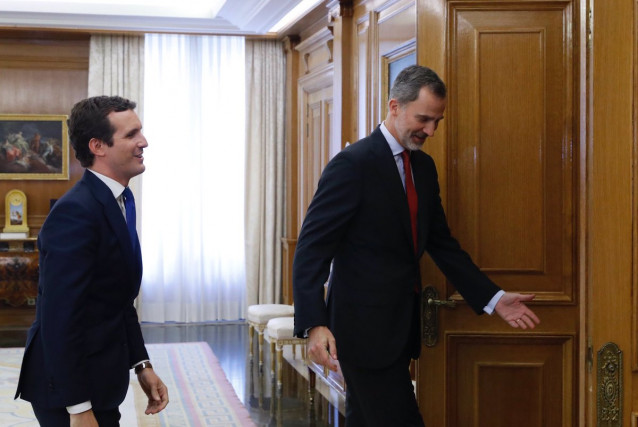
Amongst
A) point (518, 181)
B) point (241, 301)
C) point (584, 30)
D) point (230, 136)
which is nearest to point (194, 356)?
point (241, 301)

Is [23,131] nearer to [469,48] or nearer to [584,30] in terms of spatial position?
[469,48]

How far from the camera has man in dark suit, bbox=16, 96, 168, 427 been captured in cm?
209

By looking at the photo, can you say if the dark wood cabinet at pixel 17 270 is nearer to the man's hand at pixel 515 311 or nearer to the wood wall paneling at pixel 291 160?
the wood wall paneling at pixel 291 160

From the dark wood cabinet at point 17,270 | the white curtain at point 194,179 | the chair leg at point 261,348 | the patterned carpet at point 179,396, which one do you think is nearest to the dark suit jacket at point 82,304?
the patterned carpet at point 179,396

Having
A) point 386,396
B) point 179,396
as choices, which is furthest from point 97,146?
point 179,396

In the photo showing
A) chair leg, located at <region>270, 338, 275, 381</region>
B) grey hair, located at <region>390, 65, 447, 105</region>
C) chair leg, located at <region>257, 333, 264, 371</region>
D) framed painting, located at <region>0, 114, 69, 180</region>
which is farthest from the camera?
framed painting, located at <region>0, 114, 69, 180</region>

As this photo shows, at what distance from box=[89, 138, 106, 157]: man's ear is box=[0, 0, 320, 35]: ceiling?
598 cm

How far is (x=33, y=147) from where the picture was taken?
29.5 ft

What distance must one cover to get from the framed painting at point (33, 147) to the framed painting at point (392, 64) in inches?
176

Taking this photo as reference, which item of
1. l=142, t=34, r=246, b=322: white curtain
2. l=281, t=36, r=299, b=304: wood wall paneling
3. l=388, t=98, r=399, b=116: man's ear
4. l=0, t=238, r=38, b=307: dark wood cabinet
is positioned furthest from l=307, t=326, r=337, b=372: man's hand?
l=142, t=34, r=246, b=322: white curtain

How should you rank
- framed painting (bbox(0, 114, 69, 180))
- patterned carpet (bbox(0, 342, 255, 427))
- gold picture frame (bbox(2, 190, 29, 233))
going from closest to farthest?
patterned carpet (bbox(0, 342, 255, 427)) → gold picture frame (bbox(2, 190, 29, 233)) → framed painting (bbox(0, 114, 69, 180))

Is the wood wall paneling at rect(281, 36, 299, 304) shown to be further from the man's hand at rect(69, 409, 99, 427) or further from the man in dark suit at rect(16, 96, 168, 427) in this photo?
the man's hand at rect(69, 409, 99, 427)

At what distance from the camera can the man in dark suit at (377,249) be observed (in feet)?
8.91

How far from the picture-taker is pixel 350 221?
2789 mm
